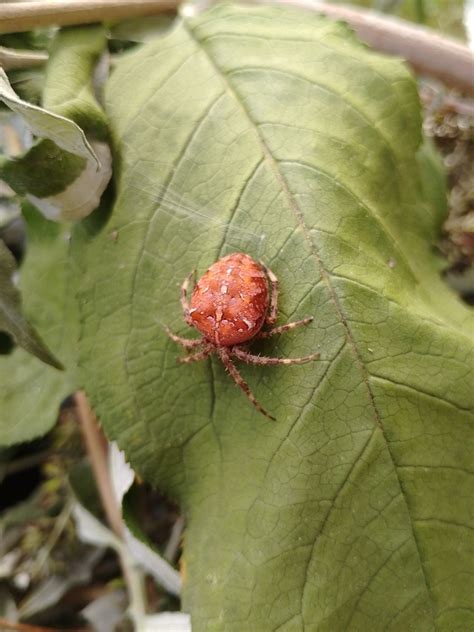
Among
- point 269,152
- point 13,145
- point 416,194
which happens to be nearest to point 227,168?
point 269,152

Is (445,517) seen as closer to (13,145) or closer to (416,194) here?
(416,194)

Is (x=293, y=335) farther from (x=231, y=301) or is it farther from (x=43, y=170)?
(x=43, y=170)

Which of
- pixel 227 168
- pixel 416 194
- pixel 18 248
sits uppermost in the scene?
pixel 227 168

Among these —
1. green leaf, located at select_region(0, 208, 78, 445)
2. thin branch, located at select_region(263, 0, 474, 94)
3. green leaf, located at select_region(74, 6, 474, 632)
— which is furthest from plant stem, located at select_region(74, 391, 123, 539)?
thin branch, located at select_region(263, 0, 474, 94)

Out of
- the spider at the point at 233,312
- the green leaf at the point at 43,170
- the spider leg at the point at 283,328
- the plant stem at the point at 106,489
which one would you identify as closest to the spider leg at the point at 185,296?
the spider at the point at 233,312

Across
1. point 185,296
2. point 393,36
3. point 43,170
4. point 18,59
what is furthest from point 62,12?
point 393,36

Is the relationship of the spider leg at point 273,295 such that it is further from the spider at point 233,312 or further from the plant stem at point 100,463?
the plant stem at point 100,463

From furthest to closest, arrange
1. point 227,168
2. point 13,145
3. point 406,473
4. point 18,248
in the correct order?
1. point 13,145
2. point 18,248
3. point 227,168
4. point 406,473
